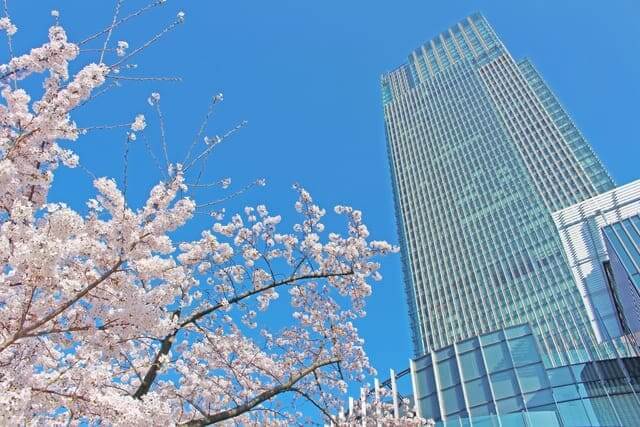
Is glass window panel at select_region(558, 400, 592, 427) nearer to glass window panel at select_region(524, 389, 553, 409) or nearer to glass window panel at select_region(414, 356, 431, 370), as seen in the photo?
glass window panel at select_region(524, 389, 553, 409)

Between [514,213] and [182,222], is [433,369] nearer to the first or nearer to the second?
[182,222]

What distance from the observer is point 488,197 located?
8231 cm

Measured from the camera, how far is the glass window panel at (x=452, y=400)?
20777mm

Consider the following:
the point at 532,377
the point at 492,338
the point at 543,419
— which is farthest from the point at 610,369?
the point at 543,419

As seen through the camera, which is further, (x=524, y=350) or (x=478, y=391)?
(x=524, y=350)

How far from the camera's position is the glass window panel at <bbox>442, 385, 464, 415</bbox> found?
20777mm

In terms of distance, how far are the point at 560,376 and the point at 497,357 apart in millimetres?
2687

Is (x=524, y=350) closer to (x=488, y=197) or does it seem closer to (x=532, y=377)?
(x=532, y=377)

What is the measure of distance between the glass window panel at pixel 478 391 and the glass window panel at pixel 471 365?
1.10 ft

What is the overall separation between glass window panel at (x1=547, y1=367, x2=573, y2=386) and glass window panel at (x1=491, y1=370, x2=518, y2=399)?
1491mm

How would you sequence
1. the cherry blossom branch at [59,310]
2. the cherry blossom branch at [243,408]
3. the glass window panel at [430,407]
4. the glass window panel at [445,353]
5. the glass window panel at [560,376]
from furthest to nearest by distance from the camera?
the glass window panel at [445,353], the glass window panel at [430,407], the glass window panel at [560,376], the cherry blossom branch at [243,408], the cherry blossom branch at [59,310]

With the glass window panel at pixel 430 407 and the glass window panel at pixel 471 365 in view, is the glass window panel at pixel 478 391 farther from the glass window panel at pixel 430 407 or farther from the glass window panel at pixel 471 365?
the glass window panel at pixel 430 407

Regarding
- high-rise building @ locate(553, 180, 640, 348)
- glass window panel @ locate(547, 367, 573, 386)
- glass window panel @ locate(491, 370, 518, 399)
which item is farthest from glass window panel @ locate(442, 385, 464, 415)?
high-rise building @ locate(553, 180, 640, 348)

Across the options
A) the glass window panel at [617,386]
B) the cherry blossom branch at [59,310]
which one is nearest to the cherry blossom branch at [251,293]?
the cherry blossom branch at [59,310]
